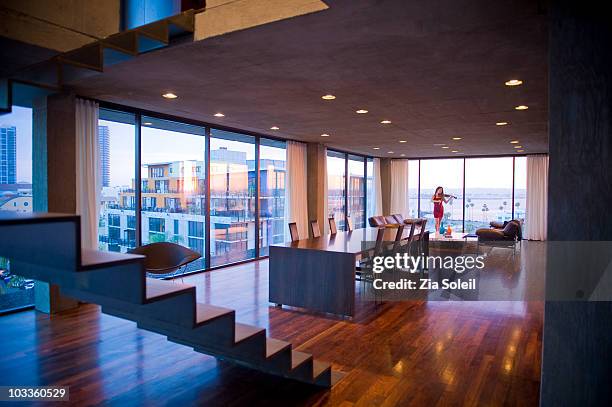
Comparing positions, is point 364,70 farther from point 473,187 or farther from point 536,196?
point 473,187

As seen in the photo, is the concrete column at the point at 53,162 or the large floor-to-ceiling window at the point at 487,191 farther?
the large floor-to-ceiling window at the point at 487,191

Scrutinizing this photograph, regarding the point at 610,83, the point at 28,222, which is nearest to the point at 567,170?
the point at 610,83

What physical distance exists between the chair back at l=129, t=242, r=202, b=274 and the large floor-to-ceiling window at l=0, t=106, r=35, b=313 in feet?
5.49

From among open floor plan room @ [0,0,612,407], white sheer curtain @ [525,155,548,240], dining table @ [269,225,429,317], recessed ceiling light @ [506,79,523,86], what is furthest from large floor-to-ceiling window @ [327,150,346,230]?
recessed ceiling light @ [506,79,523,86]

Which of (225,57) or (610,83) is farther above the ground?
(225,57)

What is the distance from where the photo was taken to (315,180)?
10.0 meters

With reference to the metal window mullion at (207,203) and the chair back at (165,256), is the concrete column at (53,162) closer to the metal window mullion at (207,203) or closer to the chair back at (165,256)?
the chair back at (165,256)

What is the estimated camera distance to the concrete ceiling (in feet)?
9.21

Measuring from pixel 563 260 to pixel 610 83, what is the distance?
955mm

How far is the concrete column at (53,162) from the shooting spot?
15.7 ft

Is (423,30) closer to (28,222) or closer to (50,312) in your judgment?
(28,222)

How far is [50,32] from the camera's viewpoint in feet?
13.2

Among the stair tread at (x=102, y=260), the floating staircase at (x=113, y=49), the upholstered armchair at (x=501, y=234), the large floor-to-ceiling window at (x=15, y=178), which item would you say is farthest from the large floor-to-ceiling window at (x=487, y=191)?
the stair tread at (x=102, y=260)

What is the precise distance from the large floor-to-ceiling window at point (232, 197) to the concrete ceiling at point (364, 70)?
85 centimetres
